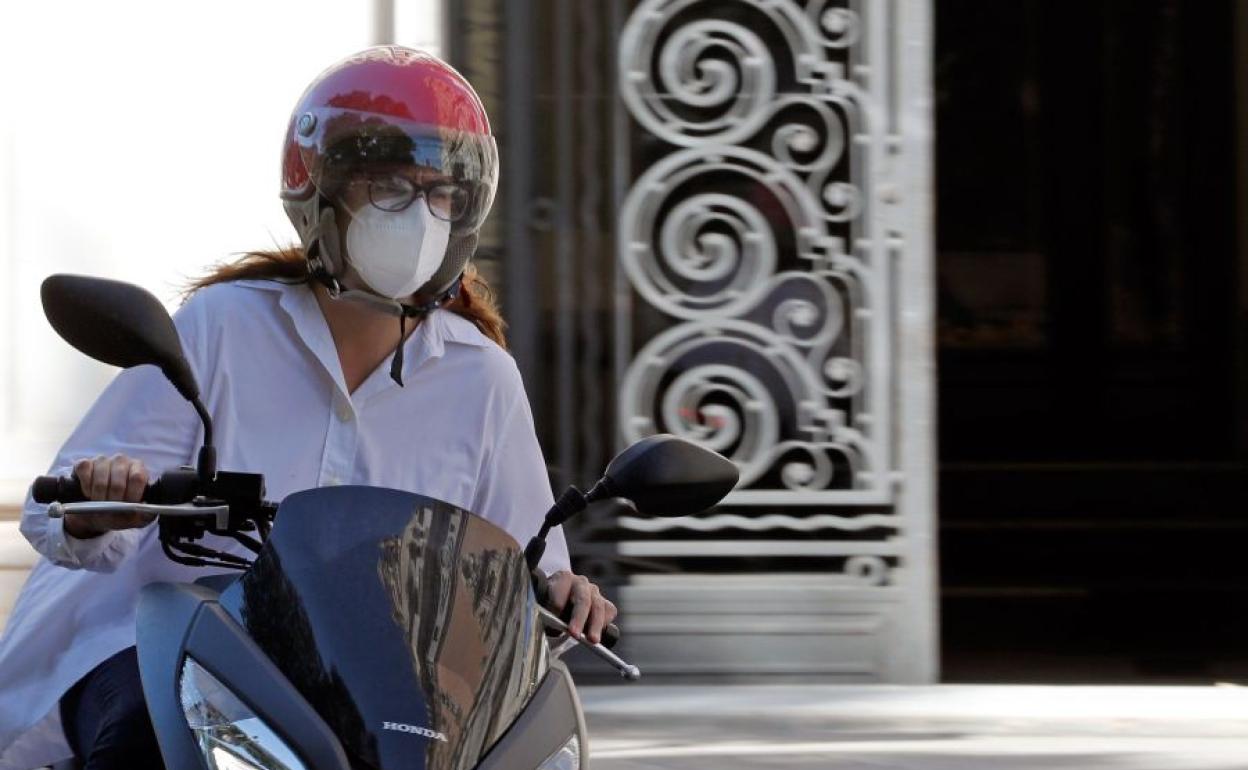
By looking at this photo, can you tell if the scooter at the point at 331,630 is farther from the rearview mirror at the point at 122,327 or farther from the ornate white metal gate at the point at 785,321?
the ornate white metal gate at the point at 785,321

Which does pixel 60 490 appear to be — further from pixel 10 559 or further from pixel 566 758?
pixel 10 559

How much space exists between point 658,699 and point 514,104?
181cm

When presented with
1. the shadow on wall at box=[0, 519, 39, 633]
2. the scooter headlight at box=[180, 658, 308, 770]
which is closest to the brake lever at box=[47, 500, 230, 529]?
the scooter headlight at box=[180, 658, 308, 770]

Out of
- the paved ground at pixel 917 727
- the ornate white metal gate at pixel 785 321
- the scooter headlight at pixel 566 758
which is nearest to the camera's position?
the scooter headlight at pixel 566 758

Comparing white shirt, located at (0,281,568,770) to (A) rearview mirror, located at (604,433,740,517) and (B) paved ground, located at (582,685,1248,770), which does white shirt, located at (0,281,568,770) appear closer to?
(A) rearview mirror, located at (604,433,740,517)

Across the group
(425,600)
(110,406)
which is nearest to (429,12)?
(110,406)

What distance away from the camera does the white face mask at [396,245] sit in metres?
2.87

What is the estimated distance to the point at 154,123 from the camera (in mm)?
6711

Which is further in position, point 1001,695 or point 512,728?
point 1001,695

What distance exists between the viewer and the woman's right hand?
2543mm

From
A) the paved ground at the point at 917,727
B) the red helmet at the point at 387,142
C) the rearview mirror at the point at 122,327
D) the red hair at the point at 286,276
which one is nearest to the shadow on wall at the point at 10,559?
the paved ground at the point at 917,727

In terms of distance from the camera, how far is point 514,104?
6.85 metres

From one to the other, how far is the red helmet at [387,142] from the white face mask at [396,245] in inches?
1.3

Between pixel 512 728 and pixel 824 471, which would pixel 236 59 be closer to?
pixel 824 471
